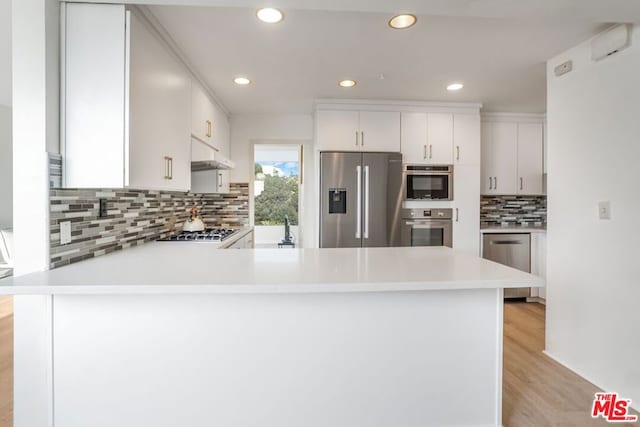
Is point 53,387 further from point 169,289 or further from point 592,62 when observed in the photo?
point 592,62

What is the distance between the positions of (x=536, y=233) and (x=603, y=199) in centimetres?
193

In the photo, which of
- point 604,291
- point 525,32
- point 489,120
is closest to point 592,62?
point 525,32

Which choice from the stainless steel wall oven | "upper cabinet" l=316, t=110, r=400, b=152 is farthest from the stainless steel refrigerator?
the stainless steel wall oven

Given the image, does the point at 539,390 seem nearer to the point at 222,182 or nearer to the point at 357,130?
the point at 357,130

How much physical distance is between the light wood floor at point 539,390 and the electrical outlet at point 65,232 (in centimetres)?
246

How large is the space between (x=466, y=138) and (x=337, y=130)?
1490mm

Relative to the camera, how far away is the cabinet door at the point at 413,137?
366 centimetres

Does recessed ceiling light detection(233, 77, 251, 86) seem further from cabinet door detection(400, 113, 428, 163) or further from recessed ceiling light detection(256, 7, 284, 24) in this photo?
cabinet door detection(400, 113, 428, 163)

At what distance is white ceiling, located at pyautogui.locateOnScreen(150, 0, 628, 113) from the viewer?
1.93 metres

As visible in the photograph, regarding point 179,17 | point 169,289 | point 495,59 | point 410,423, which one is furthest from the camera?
point 495,59

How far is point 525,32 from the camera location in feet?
6.98

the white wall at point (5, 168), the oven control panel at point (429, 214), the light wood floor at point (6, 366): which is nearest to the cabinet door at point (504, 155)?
the oven control panel at point (429, 214)

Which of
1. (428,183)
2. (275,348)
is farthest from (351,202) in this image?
(275,348)

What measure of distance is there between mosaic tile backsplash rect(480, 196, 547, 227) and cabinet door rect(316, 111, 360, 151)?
2205mm
